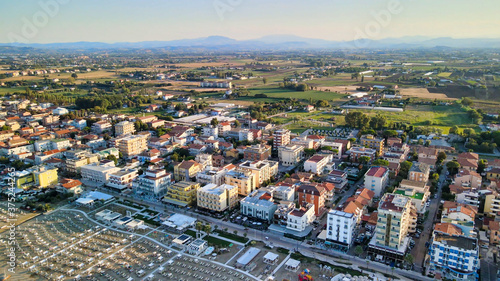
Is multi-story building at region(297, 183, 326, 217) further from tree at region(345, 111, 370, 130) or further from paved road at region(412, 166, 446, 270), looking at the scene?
tree at region(345, 111, 370, 130)

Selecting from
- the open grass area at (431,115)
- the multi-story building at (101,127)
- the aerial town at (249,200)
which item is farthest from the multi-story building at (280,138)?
the multi-story building at (101,127)

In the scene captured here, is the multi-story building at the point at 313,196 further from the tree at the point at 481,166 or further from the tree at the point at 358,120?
the tree at the point at 358,120

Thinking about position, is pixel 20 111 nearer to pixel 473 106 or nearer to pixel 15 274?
pixel 15 274

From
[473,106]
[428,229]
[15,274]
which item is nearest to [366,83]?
[473,106]

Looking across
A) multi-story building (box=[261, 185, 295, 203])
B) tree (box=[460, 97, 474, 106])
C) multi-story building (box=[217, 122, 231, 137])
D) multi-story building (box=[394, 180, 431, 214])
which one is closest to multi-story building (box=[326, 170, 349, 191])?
multi-story building (box=[261, 185, 295, 203])

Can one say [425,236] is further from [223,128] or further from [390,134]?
[223,128]

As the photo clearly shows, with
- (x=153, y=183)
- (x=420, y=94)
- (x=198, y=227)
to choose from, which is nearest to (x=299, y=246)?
(x=198, y=227)
